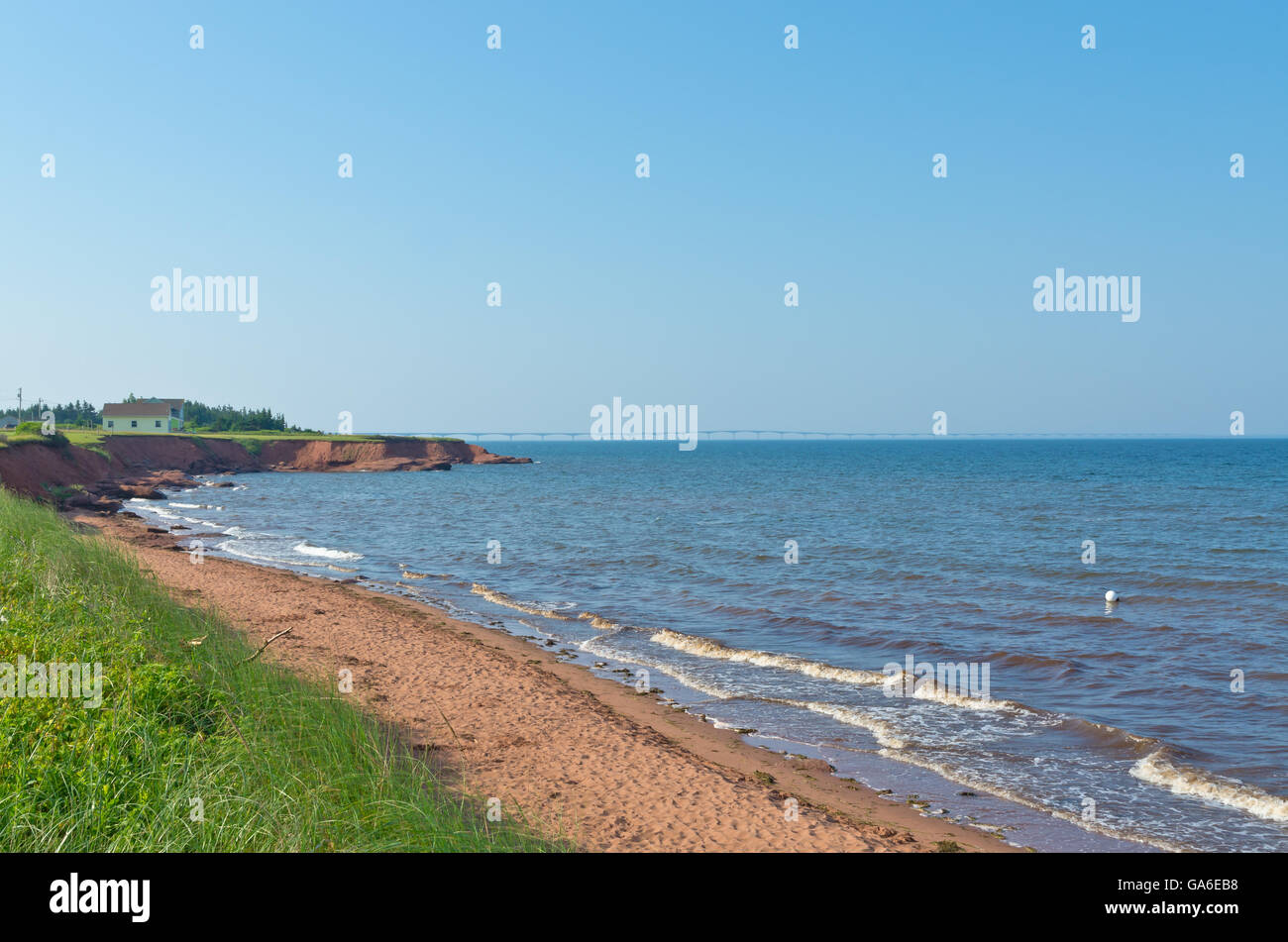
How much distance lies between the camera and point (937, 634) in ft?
65.1

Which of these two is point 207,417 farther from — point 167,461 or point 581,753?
point 581,753

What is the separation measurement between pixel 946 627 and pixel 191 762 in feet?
59.0

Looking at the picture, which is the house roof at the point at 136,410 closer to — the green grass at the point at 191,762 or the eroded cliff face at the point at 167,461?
the eroded cliff face at the point at 167,461

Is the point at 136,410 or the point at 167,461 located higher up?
the point at 136,410

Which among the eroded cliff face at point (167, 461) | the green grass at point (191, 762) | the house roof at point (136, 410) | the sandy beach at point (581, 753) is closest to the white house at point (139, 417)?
the house roof at point (136, 410)

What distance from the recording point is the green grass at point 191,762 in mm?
5980

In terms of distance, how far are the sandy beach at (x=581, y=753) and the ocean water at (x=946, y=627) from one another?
1.07 metres

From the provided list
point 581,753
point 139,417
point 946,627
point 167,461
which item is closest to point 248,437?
point 139,417

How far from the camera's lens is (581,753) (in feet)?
38.9

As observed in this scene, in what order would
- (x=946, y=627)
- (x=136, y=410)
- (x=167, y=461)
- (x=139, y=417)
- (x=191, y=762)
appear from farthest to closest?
(x=136, y=410), (x=139, y=417), (x=167, y=461), (x=946, y=627), (x=191, y=762)

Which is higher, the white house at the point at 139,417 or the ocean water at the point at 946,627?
the white house at the point at 139,417
